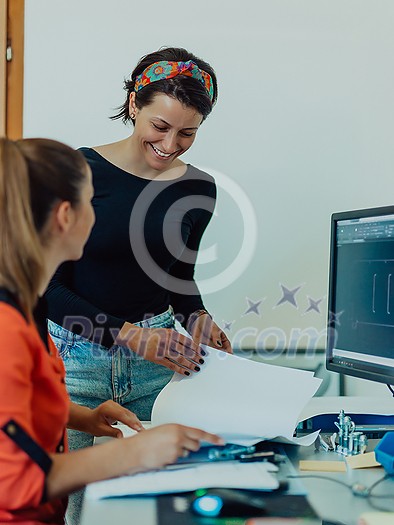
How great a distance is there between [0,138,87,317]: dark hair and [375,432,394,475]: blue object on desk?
1.94ft

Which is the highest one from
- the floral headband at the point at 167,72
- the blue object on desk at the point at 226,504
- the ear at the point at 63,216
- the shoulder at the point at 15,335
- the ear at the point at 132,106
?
the floral headband at the point at 167,72

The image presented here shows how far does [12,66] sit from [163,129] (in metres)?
0.74

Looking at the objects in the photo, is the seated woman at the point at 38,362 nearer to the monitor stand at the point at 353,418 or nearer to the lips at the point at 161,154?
the monitor stand at the point at 353,418

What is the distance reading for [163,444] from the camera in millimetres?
925

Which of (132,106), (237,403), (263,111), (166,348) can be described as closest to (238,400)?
(237,403)

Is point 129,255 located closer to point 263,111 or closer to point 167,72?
point 167,72

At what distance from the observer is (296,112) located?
6.87 feet

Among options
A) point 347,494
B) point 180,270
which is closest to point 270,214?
point 180,270

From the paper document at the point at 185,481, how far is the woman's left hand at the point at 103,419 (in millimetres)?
210

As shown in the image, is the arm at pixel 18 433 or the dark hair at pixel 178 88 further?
the dark hair at pixel 178 88

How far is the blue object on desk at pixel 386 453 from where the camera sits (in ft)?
3.50

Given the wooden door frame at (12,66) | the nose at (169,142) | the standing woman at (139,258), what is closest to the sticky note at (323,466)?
the standing woman at (139,258)

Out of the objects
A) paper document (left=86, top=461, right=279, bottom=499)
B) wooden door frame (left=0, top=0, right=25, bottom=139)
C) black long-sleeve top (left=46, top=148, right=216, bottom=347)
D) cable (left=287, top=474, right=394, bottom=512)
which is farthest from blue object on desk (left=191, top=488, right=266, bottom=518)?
wooden door frame (left=0, top=0, right=25, bottom=139)

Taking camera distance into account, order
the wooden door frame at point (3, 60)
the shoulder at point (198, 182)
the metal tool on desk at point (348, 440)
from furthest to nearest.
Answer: the wooden door frame at point (3, 60) → the shoulder at point (198, 182) → the metal tool on desk at point (348, 440)
